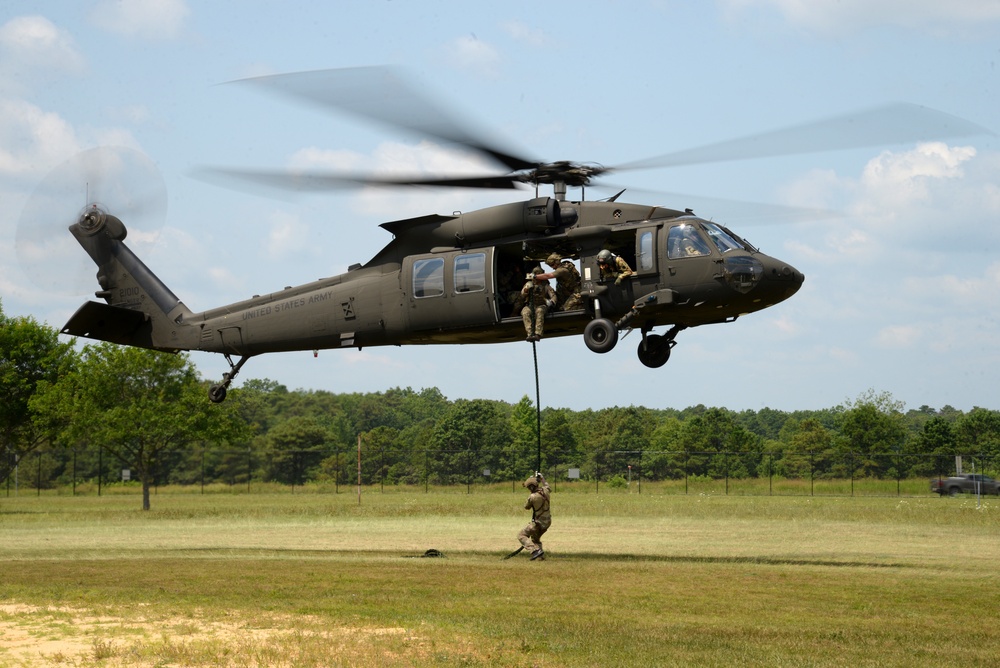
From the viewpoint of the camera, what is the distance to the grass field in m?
12.1

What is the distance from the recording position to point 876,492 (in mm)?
58719

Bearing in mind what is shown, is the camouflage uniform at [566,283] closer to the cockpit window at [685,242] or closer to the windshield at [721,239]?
the cockpit window at [685,242]

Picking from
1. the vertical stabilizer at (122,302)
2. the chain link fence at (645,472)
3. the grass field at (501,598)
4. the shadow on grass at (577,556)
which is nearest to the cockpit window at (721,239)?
the grass field at (501,598)

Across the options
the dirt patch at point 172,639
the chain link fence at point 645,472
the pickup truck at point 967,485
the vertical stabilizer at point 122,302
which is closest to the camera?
the dirt patch at point 172,639

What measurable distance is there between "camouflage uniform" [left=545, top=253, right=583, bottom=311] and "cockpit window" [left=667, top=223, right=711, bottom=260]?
182cm

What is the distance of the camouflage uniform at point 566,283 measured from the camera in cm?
1973

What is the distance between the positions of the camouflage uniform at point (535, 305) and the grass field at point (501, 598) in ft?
13.8

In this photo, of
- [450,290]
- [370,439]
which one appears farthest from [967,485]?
[370,439]

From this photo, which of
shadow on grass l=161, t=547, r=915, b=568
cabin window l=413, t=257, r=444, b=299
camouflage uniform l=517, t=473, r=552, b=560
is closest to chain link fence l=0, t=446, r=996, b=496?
shadow on grass l=161, t=547, r=915, b=568

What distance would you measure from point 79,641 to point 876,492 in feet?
172

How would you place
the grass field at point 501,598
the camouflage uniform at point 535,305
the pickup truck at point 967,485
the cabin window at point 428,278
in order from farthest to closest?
the pickup truck at point 967,485 → the cabin window at point 428,278 → the camouflage uniform at point 535,305 → the grass field at point 501,598

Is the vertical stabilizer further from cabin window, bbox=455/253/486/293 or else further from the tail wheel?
the tail wheel

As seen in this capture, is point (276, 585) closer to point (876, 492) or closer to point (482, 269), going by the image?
point (482, 269)

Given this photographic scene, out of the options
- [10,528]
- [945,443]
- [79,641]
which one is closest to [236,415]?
[10,528]
